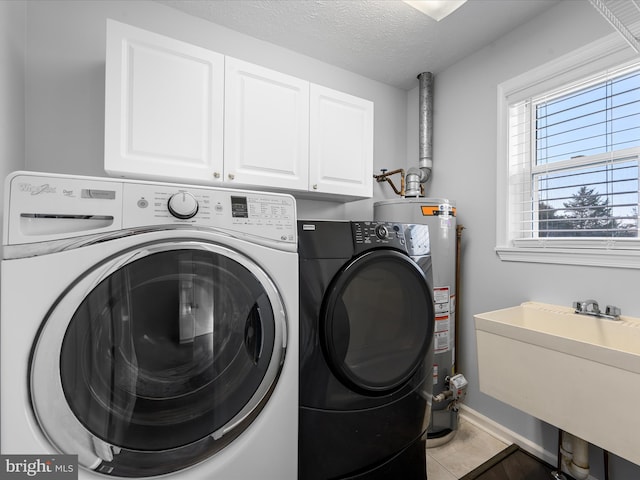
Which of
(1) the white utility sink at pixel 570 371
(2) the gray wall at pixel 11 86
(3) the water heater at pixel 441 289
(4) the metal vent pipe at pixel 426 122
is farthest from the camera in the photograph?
(4) the metal vent pipe at pixel 426 122

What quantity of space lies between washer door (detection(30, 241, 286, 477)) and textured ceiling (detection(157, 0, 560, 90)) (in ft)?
5.28

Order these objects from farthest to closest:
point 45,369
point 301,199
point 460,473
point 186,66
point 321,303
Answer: point 301,199 < point 460,473 < point 186,66 < point 321,303 < point 45,369

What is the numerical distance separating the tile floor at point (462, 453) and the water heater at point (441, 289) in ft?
0.23

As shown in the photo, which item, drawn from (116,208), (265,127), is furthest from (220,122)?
(116,208)

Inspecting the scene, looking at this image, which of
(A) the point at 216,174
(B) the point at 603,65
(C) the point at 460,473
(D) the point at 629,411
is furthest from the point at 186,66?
(C) the point at 460,473

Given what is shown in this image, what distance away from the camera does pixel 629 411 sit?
989 mm

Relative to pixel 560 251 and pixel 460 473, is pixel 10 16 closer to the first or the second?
pixel 560 251

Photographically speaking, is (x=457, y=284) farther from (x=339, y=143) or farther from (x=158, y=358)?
(x=158, y=358)

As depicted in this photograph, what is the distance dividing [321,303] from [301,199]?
1.18m

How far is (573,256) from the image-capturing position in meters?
1.55

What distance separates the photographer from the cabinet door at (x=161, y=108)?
1.25 m

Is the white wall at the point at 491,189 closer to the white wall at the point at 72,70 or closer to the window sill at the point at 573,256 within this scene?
the window sill at the point at 573,256

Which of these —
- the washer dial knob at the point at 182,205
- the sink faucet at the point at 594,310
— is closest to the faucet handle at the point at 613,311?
the sink faucet at the point at 594,310

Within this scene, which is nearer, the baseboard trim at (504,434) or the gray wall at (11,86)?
the gray wall at (11,86)
